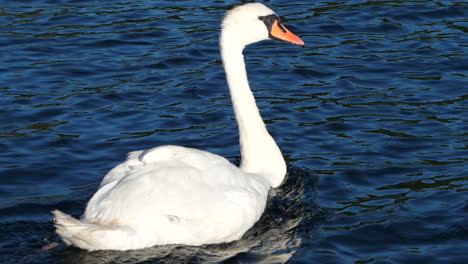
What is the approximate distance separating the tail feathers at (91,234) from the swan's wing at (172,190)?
0.53 feet

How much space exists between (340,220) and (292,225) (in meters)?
0.47

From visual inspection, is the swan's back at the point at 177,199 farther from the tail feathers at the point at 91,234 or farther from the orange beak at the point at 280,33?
the orange beak at the point at 280,33

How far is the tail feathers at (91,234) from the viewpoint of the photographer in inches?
308

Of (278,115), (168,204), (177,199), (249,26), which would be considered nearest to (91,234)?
(168,204)

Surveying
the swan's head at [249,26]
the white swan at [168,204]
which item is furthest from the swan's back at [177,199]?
Answer: the swan's head at [249,26]

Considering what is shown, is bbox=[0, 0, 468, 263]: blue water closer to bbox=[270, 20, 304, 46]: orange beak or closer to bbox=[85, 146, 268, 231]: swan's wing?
bbox=[85, 146, 268, 231]: swan's wing

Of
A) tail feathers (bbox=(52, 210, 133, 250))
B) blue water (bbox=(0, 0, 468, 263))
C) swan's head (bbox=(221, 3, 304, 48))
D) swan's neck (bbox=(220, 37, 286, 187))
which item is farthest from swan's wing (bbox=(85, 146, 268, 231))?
swan's head (bbox=(221, 3, 304, 48))

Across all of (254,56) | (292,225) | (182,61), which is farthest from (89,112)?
(292,225)

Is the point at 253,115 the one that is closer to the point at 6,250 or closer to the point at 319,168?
the point at 319,168

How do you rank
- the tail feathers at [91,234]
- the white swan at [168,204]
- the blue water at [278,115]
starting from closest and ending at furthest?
the tail feathers at [91,234] → the white swan at [168,204] → the blue water at [278,115]

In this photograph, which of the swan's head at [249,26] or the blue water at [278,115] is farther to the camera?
the swan's head at [249,26]

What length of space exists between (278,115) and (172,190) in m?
3.97

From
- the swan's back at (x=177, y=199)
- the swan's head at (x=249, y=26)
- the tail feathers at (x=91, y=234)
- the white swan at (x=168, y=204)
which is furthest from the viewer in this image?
the swan's head at (x=249, y=26)

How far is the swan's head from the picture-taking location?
9.93m
